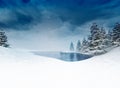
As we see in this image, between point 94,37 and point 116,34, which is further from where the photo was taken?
point 116,34

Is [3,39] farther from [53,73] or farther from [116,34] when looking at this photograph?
[53,73]

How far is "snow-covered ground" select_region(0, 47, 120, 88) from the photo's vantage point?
22.1 feet

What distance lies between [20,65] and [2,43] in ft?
87.3

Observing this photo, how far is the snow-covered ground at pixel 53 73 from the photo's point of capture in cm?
673

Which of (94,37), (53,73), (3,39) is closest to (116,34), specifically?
(94,37)

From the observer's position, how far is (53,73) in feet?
25.5

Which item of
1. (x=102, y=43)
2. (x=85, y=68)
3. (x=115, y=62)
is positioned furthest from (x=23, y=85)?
(x=102, y=43)

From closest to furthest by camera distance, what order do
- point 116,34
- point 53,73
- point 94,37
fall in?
1. point 53,73
2. point 94,37
3. point 116,34

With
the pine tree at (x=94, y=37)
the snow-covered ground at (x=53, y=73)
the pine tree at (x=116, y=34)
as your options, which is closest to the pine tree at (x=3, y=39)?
the pine tree at (x=94, y=37)

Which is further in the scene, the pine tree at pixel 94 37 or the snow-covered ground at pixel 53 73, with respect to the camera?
the pine tree at pixel 94 37

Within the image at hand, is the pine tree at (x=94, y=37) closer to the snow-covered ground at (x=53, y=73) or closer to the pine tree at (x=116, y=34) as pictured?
the pine tree at (x=116, y=34)

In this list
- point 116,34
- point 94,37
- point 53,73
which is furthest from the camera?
point 116,34

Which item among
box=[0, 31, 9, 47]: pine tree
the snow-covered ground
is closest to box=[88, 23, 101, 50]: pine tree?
box=[0, 31, 9, 47]: pine tree

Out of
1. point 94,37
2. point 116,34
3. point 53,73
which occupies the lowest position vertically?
point 53,73
